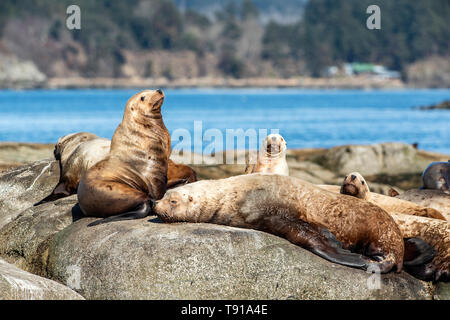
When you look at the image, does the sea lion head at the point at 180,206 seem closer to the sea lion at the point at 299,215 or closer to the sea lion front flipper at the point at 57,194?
the sea lion at the point at 299,215

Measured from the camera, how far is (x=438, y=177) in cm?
1036

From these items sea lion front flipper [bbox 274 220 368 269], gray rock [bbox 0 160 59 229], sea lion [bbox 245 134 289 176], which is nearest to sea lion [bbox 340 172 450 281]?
sea lion front flipper [bbox 274 220 368 269]

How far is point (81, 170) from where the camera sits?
9523mm

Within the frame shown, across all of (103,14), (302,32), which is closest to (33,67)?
(103,14)

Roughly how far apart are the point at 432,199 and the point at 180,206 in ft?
10.7

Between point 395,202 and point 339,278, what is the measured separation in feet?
5.70

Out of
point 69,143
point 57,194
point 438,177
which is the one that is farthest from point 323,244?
point 69,143

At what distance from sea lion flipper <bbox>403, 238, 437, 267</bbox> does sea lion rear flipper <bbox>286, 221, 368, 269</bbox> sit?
0.53 metres

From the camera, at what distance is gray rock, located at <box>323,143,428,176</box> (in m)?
18.0

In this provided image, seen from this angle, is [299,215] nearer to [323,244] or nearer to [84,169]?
[323,244]

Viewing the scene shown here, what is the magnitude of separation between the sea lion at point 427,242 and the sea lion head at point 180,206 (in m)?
1.73

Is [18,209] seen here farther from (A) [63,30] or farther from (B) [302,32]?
(B) [302,32]

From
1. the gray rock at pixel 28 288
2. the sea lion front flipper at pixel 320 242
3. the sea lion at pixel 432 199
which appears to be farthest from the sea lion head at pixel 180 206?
the sea lion at pixel 432 199

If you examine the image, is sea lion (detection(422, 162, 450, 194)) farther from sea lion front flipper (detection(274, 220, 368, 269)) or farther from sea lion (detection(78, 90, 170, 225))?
sea lion (detection(78, 90, 170, 225))
